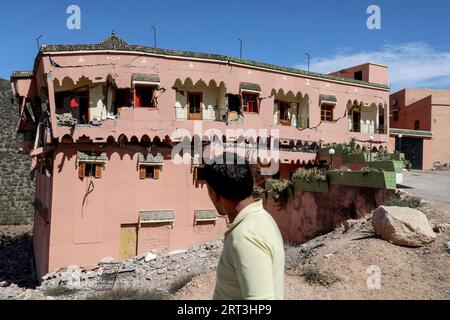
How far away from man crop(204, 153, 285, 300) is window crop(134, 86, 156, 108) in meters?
15.5

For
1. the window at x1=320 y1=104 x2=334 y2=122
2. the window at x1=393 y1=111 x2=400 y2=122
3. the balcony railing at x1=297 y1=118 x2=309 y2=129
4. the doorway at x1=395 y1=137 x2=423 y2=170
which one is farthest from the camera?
the window at x1=393 y1=111 x2=400 y2=122

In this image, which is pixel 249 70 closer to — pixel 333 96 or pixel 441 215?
pixel 333 96

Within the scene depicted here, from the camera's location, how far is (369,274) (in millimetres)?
8258

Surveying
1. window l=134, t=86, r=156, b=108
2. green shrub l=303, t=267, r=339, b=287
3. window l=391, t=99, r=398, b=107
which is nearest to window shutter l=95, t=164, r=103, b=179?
window l=134, t=86, r=156, b=108

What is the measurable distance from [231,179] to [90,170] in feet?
49.9

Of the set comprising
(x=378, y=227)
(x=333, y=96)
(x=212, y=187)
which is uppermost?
(x=333, y=96)

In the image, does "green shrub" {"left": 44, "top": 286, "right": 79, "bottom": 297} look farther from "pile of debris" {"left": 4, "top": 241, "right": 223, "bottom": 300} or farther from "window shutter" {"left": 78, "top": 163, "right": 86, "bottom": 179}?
"window shutter" {"left": 78, "top": 163, "right": 86, "bottom": 179}

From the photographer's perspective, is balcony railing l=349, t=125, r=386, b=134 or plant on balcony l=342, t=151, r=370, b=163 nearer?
plant on balcony l=342, t=151, r=370, b=163

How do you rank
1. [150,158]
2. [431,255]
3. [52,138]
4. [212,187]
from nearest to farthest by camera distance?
[212,187], [431,255], [52,138], [150,158]

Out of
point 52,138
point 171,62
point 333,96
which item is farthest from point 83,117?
point 333,96

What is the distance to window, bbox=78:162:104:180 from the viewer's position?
1652cm

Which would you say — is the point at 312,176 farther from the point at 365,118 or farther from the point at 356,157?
the point at 365,118

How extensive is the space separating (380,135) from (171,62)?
505 inches

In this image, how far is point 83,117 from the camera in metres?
17.5
